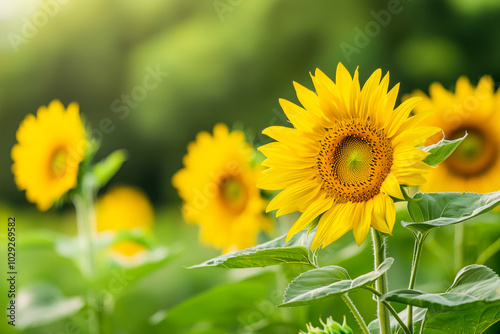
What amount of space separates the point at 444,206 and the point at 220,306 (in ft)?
1.66

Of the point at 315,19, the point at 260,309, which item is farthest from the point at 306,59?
the point at 260,309

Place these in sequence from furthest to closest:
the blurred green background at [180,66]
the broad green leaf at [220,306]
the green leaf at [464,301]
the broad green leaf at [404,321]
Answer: the blurred green background at [180,66] → the broad green leaf at [220,306] → the broad green leaf at [404,321] → the green leaf at [464,301]

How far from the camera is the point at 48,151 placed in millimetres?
1076

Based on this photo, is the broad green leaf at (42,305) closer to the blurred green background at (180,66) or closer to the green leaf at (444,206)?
the blurred green background at (180,66)

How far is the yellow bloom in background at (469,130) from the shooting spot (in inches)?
34.8

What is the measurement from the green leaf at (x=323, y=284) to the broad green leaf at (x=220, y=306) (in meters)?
0.43

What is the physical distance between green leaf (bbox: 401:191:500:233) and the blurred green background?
2.14 feet

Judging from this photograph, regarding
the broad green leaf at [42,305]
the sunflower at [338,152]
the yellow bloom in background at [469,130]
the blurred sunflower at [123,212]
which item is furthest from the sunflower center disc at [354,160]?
the blurred sunflower at [123,212]

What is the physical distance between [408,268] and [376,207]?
2.30 ft

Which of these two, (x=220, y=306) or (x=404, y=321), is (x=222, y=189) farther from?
(x=404, y=321)

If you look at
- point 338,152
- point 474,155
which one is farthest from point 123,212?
point 338,152

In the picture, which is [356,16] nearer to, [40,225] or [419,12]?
[419,12]

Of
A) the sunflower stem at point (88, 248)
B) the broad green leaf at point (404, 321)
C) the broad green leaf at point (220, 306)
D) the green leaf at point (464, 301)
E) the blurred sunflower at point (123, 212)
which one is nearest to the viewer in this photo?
the green leaf at point (464, 301)

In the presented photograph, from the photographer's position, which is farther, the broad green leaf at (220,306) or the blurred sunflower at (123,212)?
the blurred sunflower at (123,212)
